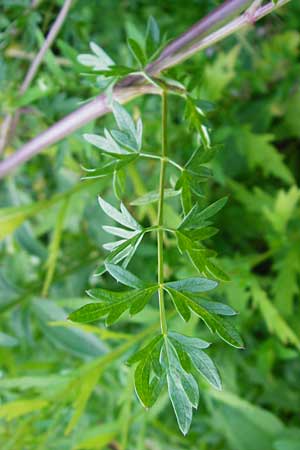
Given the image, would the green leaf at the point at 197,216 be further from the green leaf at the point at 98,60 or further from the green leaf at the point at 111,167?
the green leaf at the point at 98,60

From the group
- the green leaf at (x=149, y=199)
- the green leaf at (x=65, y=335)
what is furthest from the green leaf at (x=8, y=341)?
the green leaf at (x=149, y=199)

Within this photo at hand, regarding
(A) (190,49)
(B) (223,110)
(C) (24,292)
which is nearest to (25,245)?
(C) (24,292)

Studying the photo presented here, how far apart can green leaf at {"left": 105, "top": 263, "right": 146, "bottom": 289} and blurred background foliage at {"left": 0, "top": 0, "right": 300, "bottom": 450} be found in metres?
0.32

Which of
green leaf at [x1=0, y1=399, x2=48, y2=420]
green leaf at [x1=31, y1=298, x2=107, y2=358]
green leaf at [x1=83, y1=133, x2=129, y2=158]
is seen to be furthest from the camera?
green leaf at [x1=31, y1=298, x2=107, y2=358]

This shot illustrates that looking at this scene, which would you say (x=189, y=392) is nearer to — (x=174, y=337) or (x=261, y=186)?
(x=174, y=337)

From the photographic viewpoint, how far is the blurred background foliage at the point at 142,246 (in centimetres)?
76

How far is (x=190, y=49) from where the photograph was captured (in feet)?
1.56

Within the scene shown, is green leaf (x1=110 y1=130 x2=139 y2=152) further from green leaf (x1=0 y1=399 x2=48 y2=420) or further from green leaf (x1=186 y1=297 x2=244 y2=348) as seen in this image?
green leaf (x1=0 y1=399 x2=48 y2=420)

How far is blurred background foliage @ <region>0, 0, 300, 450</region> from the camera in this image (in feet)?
2.50

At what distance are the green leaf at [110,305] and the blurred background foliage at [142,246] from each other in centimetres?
32

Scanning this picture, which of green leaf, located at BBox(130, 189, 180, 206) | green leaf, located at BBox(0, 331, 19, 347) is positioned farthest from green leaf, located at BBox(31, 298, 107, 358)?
green leaf, located at BBox(130, 189, 180, 206)

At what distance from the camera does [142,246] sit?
0.95 m

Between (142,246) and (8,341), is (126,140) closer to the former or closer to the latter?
(8,341)

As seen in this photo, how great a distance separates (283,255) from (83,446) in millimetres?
412
